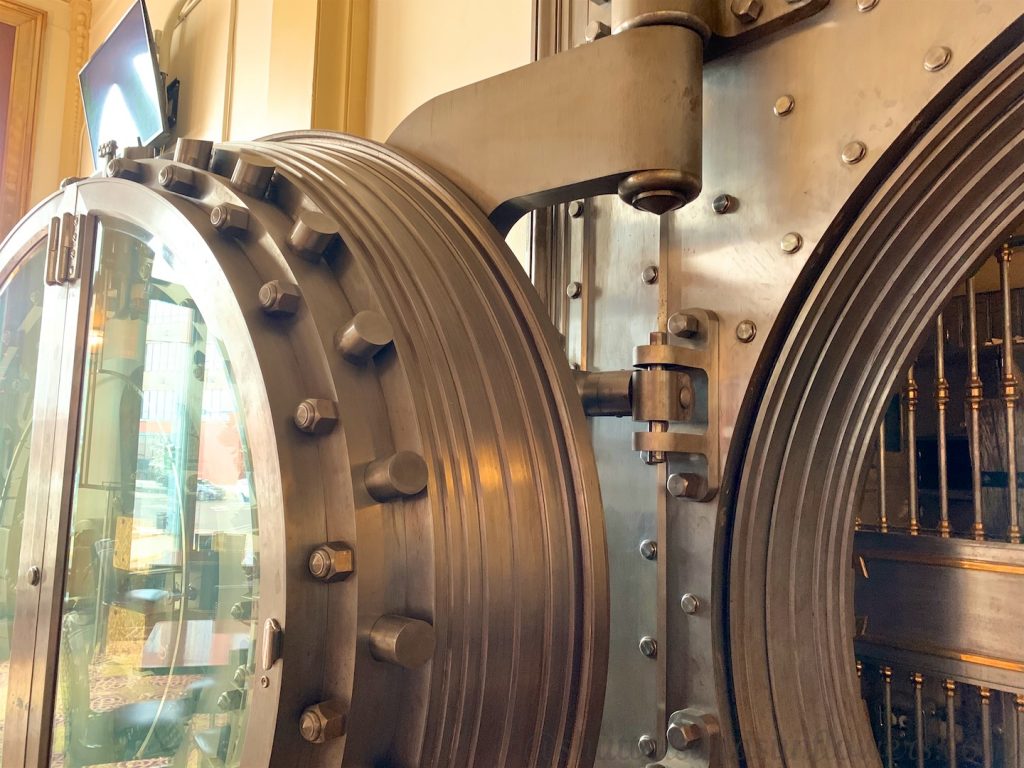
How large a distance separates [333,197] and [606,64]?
0.85 ft

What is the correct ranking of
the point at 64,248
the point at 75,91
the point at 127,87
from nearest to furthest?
the point at 64,248, the point at 127,87, the point at 75,91

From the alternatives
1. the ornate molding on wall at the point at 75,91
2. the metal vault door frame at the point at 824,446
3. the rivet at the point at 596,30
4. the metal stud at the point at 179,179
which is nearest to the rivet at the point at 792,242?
the metal vault door frame at the point at 824,446

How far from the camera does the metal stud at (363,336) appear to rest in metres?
0.58

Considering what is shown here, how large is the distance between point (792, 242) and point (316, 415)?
42 centimetres

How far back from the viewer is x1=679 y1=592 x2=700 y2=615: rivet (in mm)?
740

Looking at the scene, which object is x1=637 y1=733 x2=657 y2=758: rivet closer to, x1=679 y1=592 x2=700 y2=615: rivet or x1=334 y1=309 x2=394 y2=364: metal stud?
x1=679 y1=592 x2=700 y2=615: rivet

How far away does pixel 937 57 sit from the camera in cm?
62

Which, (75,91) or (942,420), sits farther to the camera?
(75,91)

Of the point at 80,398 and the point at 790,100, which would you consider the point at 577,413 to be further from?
the point at 80,398

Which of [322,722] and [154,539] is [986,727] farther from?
[154,539]

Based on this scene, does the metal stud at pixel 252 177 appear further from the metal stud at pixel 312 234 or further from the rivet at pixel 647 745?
the rivet at pixel 647 745

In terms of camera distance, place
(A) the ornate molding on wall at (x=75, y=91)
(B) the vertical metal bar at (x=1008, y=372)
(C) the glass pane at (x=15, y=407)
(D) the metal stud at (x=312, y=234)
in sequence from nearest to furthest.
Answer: (D) the metal stud at (x=312, y=234)
(B) the vertical metal bar at (x=1008, y=372)
(C) the glass pane at (x=15, y=407)
(A) the ornate molding on wall at (x=75, y=91)

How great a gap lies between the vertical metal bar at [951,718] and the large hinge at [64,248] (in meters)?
0.95

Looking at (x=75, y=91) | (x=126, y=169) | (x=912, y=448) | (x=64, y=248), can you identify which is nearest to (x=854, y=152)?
(x=912, y=448)
